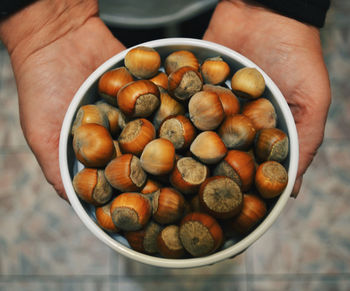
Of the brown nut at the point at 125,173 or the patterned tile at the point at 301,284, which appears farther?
the patterned tile at the point at 301,284

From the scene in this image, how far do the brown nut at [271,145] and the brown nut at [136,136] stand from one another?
0.21 metres

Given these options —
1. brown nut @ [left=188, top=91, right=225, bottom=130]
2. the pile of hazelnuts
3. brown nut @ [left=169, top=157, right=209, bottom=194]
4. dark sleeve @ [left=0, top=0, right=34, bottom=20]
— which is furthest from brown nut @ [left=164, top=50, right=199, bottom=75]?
dark sleeve @ [left=0, top=0, right=34, bottom=20]

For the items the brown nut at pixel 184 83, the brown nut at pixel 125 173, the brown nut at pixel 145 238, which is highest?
the brown nut at pixel 184 83

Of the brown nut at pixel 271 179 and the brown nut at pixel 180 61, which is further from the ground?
the brown nut at pixel 180 61

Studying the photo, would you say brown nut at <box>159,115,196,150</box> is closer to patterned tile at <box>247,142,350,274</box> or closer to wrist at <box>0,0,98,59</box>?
wrist at <box>0,0,98,59</box>

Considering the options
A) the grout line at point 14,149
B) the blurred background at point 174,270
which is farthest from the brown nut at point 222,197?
the grout line at point 14,149

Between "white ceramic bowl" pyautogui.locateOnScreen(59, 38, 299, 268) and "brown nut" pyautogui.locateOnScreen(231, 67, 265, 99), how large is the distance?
0.10ft

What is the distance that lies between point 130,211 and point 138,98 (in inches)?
8.4

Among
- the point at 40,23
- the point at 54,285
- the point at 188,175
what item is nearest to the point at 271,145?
the point at 188,175

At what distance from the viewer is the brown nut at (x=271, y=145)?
2.07ft

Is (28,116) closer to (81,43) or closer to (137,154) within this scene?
(81,43)

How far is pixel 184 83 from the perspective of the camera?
653 millimetres

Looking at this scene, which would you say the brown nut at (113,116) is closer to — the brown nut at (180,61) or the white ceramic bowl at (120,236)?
the white ceramic bowl at (120,236)

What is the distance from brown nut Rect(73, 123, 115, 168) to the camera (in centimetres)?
64
